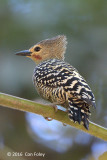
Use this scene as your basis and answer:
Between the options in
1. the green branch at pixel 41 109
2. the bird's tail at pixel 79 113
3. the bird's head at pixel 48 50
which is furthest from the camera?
the bird's head at pixel 48 50

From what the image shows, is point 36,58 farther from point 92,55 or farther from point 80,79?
point 80,79

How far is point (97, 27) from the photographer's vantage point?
5.22 metres

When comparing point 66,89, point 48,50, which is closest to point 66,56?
point 48,50

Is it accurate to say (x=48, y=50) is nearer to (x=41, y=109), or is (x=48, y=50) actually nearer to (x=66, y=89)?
(x=66, y=89)

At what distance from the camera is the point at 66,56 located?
16.0 ft

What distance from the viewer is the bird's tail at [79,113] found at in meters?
2.76

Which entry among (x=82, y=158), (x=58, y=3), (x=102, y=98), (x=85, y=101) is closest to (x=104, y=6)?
(x=58, y=3)

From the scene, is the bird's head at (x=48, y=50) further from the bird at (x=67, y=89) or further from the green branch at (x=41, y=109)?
the green branch at (x=41, y=109)

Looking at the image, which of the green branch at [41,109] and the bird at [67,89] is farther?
the bird at [67,89]

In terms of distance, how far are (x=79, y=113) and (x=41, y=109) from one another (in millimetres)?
346

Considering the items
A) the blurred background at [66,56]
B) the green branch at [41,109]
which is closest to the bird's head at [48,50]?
the blurred background at [66,56]

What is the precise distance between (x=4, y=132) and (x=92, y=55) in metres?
1.67

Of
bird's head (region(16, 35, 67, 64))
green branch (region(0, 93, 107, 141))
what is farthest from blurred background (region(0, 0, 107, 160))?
green branch (region(0, 93, 107, 141))

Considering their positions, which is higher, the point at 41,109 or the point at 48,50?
the point at 48,50
